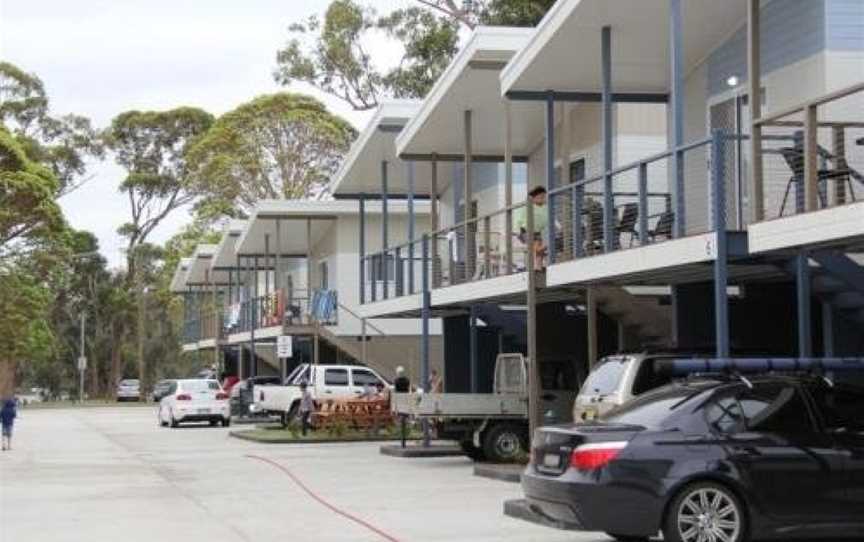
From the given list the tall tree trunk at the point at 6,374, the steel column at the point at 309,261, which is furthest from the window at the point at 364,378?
the tall tree trunk at the point at 6,374

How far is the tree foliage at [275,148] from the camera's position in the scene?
63719 mm

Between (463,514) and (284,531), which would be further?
(463,514)

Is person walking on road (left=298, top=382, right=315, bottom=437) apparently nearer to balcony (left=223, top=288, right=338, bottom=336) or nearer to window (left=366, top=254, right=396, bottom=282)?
window (left=366, top=254, right=396, bottom=282)

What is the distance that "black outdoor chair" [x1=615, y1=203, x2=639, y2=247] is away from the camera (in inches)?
727

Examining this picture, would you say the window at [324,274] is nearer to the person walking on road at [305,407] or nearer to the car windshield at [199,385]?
the car windshield at [199,385]

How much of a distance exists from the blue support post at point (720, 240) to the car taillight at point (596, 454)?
376 centimetres

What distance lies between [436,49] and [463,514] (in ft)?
124

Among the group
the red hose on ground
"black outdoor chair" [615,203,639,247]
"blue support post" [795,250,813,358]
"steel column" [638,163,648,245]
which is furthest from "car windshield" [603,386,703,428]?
"black outdoor chair" [615,203,639,247]

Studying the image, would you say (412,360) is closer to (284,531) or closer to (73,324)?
(284,531)

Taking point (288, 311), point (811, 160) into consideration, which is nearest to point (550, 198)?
point (811, 160)

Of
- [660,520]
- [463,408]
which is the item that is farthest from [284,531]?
[463,408]

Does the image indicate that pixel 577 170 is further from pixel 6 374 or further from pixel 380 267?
pixel 6 374

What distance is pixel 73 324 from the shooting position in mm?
95438

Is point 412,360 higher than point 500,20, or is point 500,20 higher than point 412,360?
point 500,20
